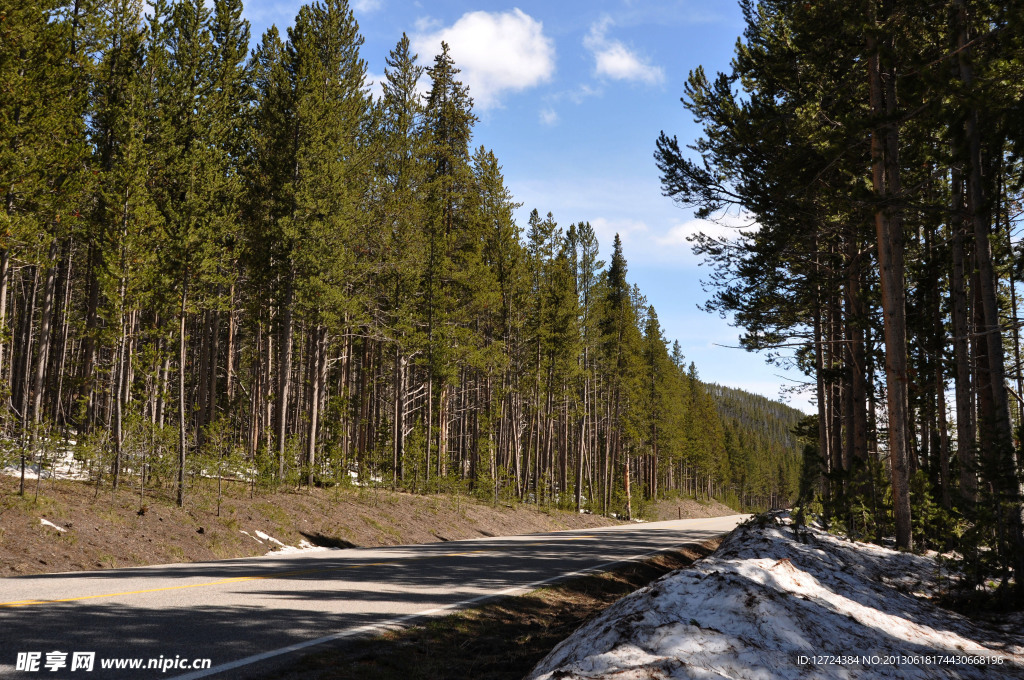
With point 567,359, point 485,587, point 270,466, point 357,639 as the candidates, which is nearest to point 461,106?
point 567,359

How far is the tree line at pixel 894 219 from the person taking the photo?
7.65 meters

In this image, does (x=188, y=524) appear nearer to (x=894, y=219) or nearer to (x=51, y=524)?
(x=51, y=524)

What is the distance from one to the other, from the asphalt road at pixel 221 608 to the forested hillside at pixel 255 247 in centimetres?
763

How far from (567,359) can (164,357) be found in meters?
22.7

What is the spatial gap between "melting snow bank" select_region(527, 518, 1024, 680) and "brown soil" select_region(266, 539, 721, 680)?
3.93 ft

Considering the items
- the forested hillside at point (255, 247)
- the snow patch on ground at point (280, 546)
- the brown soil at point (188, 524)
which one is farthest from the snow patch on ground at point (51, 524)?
the snow patch on ground at point (280, 546)

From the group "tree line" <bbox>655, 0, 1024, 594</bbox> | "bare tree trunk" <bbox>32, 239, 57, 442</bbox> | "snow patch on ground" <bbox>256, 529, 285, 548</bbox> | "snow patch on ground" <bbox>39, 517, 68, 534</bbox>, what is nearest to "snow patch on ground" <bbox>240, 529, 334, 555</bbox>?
"snow patch on ground" <bbox>256, 529, 285, 548</bbox>

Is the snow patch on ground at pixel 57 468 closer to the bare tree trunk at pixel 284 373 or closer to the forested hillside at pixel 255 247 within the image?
the forested hillside at pixel 255 247

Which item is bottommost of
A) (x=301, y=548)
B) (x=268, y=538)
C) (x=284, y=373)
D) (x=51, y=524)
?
(x=301, y=548)

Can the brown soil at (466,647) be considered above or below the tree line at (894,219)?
below

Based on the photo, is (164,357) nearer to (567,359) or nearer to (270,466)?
(270,466)

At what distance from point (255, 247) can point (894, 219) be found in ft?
63.9

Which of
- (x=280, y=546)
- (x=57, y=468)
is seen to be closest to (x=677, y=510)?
(x=280, y=546)

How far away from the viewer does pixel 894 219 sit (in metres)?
10.4
